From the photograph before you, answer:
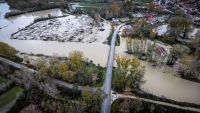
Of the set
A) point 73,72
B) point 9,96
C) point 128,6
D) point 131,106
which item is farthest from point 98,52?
point 128,6

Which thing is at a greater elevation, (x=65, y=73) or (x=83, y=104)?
(x=65, y=73)

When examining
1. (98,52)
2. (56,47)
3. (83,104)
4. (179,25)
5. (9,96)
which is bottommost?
(9,96)

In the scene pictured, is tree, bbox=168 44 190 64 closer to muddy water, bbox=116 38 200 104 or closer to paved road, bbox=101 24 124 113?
muddy water, bbox=116 38 200 104

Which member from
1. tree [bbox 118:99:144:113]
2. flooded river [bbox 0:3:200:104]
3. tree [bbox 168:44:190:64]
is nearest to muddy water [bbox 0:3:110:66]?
flooded river [bbox 0:3:200:104]

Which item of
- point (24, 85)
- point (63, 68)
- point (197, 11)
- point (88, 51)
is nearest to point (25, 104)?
point (24, 85)

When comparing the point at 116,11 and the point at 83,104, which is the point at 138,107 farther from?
the point at 116,11

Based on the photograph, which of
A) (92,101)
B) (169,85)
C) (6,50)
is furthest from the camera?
(6,50)

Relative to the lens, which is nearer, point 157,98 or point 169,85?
point 157,98
